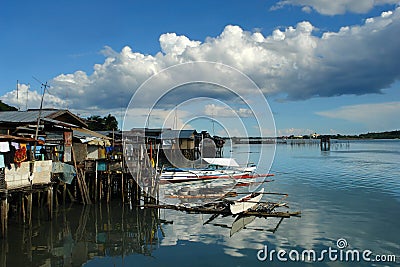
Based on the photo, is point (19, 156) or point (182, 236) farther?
point (182, 236)

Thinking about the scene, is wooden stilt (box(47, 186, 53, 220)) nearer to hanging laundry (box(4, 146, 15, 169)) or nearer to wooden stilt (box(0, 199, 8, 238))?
hanging laundry (box(4, 146, 15, 169))

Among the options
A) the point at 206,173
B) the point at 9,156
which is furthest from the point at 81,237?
the point at 206,173

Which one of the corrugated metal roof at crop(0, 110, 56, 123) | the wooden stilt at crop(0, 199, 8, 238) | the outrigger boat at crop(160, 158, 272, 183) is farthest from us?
the outrigger boat at crop(160, 158, 272, 183)

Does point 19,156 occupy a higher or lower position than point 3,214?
higher

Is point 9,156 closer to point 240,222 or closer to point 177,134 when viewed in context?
point 240,222

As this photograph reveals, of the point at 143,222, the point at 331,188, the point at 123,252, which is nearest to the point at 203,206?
the point at 143,222

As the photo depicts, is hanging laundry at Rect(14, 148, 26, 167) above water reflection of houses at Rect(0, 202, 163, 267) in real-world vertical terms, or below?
above

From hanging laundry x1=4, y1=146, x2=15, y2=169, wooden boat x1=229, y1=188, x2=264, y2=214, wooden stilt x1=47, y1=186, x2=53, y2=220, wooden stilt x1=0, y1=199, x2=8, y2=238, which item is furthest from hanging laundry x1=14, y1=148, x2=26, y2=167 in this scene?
wooden boat x1=229, y1=188, x2=264, y2=214

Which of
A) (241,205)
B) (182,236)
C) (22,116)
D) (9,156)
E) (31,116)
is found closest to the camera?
(9,156)

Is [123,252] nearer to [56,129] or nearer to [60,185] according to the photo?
[60,185]

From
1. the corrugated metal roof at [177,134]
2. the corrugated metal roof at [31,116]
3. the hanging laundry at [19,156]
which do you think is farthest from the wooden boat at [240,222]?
the corrugated metal roof at [177,134]

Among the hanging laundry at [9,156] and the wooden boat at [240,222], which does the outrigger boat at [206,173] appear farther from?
the hanging laundry at [9,156]

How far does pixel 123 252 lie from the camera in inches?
490

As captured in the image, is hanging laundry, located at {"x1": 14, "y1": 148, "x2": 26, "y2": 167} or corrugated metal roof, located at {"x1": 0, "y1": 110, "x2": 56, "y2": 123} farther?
corrugated metal roof, located at {"x1": 0, "y1": 110, "x2": 56, "y2": 123}
